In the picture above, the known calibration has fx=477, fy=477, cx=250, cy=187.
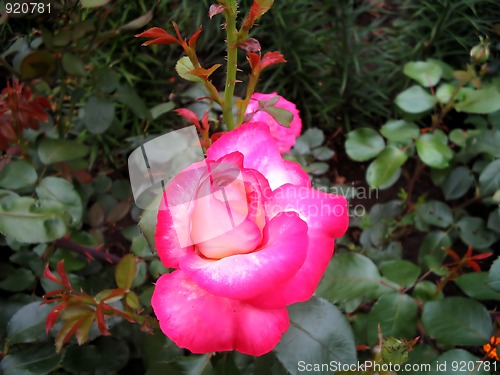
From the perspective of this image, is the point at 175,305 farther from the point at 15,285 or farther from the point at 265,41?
the point at 265,41

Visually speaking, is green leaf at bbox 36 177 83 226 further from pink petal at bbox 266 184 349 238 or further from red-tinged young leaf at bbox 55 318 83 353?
pink petal at bbox 266 184 349 238

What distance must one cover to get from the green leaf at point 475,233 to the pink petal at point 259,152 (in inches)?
25.1

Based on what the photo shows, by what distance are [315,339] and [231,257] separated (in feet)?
0.68

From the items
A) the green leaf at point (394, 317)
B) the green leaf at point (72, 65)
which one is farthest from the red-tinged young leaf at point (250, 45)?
the green leaf at point (72, 65)

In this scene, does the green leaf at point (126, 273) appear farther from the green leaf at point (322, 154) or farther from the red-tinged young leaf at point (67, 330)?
the green leaf at point (322, 154)

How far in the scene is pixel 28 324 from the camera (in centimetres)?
76

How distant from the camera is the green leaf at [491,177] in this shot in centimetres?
94

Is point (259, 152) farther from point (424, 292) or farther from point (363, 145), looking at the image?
point (363, 145)

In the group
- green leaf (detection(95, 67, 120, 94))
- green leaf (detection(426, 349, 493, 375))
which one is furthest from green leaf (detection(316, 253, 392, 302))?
green leaf (detection(95, 67, 120, 94))

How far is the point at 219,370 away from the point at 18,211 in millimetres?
392

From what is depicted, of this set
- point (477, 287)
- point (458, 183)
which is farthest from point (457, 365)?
point (458, 183)

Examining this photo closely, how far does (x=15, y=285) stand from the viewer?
35.1 inches

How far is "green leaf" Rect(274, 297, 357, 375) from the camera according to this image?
573 millimetres

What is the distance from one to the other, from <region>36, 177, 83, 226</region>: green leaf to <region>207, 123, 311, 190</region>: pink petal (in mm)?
438
